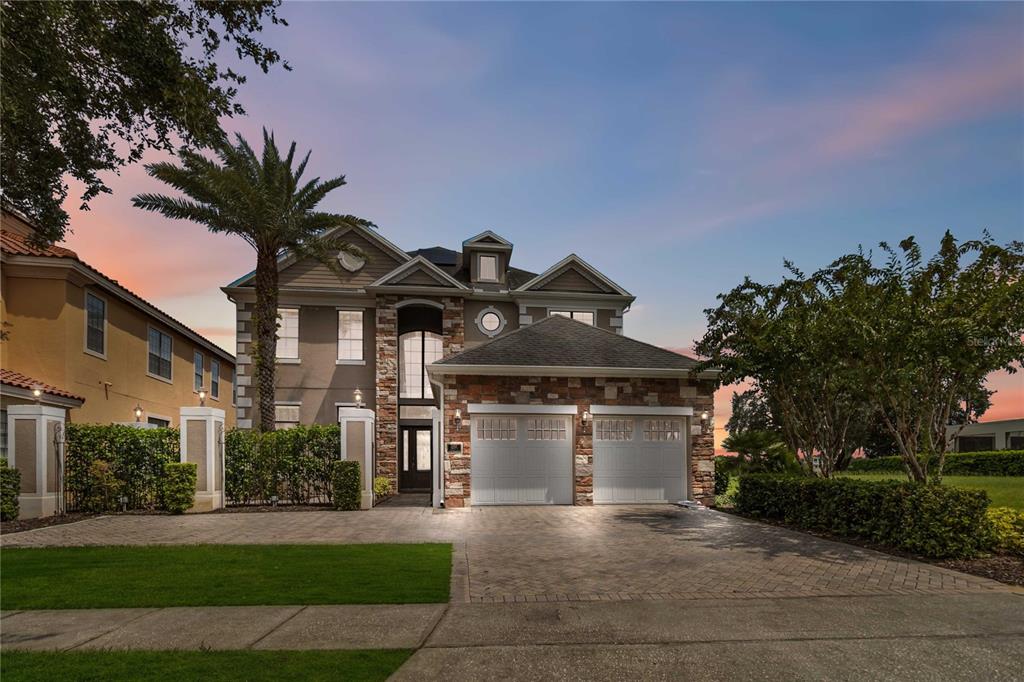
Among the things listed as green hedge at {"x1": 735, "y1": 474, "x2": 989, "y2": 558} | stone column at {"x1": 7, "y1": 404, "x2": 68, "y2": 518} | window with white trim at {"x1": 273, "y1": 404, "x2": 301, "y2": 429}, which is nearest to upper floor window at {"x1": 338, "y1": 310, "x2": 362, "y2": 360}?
window with white trim at {"x1": 273, "y1": 404, "x2": 301, "y2": 429}

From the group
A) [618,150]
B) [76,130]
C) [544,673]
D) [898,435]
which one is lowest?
[544,673]

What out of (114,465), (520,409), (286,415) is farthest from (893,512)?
(286,415)

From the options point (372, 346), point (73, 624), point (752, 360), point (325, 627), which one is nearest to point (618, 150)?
point (752, 360)

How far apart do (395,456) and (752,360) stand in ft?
44.9

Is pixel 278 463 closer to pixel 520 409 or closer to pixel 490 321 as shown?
pixel 520 409

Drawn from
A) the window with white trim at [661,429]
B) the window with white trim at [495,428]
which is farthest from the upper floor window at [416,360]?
the window with white trim at [661,429]

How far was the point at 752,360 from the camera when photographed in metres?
16.0

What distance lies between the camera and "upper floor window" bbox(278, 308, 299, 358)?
24641mm

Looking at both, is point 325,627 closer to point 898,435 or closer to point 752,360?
point 898,435

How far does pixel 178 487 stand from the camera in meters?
16.8

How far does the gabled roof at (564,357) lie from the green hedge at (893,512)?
190 inches

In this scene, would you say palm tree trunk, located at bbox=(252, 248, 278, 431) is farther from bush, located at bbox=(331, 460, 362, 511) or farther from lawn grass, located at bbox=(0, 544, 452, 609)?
lawn grass, located at bbox=(0, 544, 452, 609)

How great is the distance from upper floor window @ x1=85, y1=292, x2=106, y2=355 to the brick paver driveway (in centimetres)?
704

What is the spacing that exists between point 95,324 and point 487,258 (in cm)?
1382
